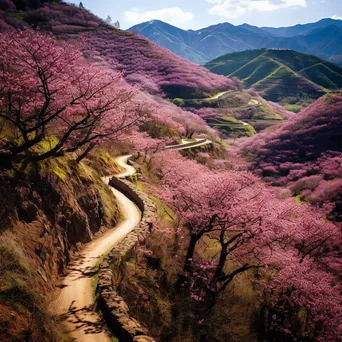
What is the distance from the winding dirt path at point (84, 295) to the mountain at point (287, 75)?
5577 inches

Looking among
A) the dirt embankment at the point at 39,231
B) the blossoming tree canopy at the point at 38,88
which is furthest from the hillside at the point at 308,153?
the blossoming tree canopy at the point at 38,88

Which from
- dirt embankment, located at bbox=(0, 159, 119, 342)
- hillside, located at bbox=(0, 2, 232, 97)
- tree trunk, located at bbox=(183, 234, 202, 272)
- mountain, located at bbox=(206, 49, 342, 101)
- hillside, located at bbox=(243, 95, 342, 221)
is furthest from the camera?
mountain, located at bbox=(206, 49, 342, 101)

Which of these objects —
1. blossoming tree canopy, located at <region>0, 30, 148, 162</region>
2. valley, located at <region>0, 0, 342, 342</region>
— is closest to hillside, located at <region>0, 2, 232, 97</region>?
valley, located at <region>0, 0, 342, 342</region>

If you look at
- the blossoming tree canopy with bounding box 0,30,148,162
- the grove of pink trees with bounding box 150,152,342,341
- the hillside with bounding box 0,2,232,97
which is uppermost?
the hillside with bounding box 0,2,232,97

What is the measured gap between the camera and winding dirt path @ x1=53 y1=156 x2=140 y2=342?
9172 mm

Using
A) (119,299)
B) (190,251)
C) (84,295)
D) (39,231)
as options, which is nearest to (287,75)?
(190,251)

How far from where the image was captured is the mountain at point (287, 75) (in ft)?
476

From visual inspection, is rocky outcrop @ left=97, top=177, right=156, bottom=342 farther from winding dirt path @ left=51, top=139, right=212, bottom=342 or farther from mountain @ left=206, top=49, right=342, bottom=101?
mountain @ left=206, top=49, right=342, bottom=101

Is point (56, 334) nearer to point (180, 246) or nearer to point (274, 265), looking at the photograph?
point (180, 246)

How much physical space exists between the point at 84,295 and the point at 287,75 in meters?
173

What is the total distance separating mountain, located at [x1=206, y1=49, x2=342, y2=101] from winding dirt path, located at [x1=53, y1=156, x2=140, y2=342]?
465 feet

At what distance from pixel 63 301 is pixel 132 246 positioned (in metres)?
4.64

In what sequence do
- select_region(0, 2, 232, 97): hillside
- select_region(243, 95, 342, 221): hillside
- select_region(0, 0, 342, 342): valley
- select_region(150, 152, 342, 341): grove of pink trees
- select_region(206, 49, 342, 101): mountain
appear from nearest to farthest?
select_region(0, 0, 342, 342): valley < select_region(150, 152, 342, 341): grove of pink trees < select_region(243, 95, 342, 221): hillside < select_region(0, 2, 232, 97): hillside < select_region(206, 49, 342, 101): mountain

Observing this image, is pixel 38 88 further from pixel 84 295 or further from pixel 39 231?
Result: pixel 84 295
